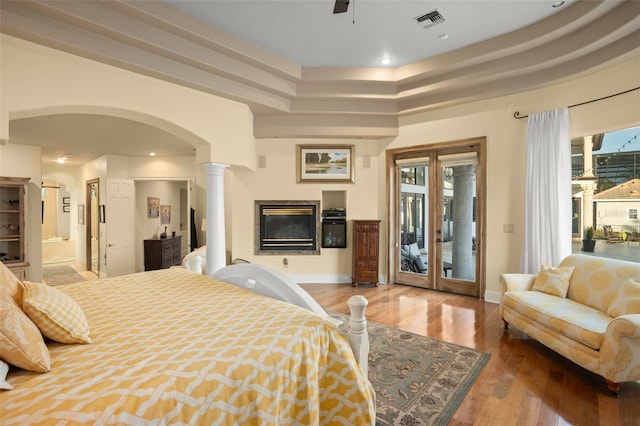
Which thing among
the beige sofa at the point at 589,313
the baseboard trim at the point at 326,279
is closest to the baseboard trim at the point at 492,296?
the beige sofa at the point at 589,313

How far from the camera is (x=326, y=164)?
579cm

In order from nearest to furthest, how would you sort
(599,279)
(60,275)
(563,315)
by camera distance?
(563,315)
(599,279)
(60,275)

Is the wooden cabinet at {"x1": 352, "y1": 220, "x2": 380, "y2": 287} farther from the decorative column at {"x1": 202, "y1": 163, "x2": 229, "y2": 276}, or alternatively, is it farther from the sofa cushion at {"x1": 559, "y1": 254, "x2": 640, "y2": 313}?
the sofa cushion at {"x1": 559, "y1": 254, "x2": 640, "y2": 313}

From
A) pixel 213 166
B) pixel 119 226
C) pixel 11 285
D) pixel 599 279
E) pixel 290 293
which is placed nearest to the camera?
pixel 11 285

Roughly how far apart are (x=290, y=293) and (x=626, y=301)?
8.87 feet

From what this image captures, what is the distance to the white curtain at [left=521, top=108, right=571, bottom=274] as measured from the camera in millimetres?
3957

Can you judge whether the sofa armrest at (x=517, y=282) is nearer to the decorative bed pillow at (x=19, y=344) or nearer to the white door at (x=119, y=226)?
the decorative bed pillow at (x=19, y=344)

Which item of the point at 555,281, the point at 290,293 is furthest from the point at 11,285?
the point at 555,281

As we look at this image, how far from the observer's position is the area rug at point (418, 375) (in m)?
2.13

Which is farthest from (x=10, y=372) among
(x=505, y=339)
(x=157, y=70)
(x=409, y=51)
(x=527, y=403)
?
(x=409, y=51)

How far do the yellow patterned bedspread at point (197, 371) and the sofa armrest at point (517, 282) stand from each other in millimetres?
2553

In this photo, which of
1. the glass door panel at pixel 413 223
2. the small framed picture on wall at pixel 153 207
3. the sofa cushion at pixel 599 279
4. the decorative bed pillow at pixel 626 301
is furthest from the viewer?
the small framed picture on wall at pixel 153 207

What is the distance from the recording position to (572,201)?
4.13 m

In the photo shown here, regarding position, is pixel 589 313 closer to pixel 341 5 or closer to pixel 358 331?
pixel 358 331
